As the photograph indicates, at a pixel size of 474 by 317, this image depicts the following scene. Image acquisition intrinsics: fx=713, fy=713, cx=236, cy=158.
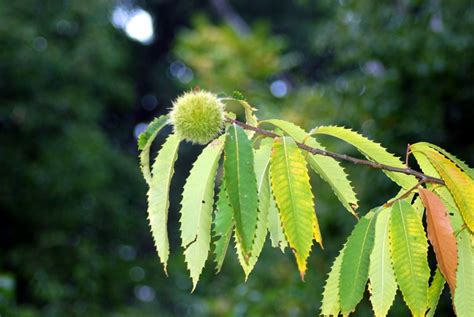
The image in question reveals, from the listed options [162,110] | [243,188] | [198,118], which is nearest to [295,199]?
[243,188]

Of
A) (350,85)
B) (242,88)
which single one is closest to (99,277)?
(242,88)

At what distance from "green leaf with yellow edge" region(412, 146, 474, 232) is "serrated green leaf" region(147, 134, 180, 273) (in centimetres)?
29

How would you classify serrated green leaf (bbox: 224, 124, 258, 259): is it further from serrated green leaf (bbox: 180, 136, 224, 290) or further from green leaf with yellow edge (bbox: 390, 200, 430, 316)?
green leaf with yellow edge (bbox: 390, 200, 430, 316)

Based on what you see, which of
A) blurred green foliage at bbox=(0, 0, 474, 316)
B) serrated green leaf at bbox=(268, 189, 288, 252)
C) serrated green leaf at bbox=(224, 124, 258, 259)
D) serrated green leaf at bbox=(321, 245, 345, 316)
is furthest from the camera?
blurred green foliage at bbox=(0, 0, 474, 316)

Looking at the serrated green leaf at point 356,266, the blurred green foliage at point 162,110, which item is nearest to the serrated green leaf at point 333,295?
the serrated green leaf at point 356,266

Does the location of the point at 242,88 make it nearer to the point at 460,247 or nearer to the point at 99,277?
the point at 99,277

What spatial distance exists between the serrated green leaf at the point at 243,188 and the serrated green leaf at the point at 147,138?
4.3 inches

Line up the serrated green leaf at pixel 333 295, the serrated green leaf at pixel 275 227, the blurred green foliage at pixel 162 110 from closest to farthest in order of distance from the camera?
the serrated green leaf at pixel 333 295 < the serrated green leaf at pixel 275 227 < the blurred green foliage at pixel 162 110

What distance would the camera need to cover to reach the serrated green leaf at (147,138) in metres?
0.80

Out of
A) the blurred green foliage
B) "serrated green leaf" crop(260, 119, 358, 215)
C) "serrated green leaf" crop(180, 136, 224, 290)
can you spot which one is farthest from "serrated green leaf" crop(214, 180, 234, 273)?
the blurred green foliage

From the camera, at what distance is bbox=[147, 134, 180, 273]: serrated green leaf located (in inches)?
29.6

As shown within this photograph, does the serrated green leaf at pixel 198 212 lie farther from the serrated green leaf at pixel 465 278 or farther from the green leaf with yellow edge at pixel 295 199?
the serrated green leaf at pixel 465 278

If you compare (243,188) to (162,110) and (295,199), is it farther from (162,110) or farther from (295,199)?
(162,110)

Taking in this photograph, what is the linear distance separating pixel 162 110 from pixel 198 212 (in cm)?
1016
